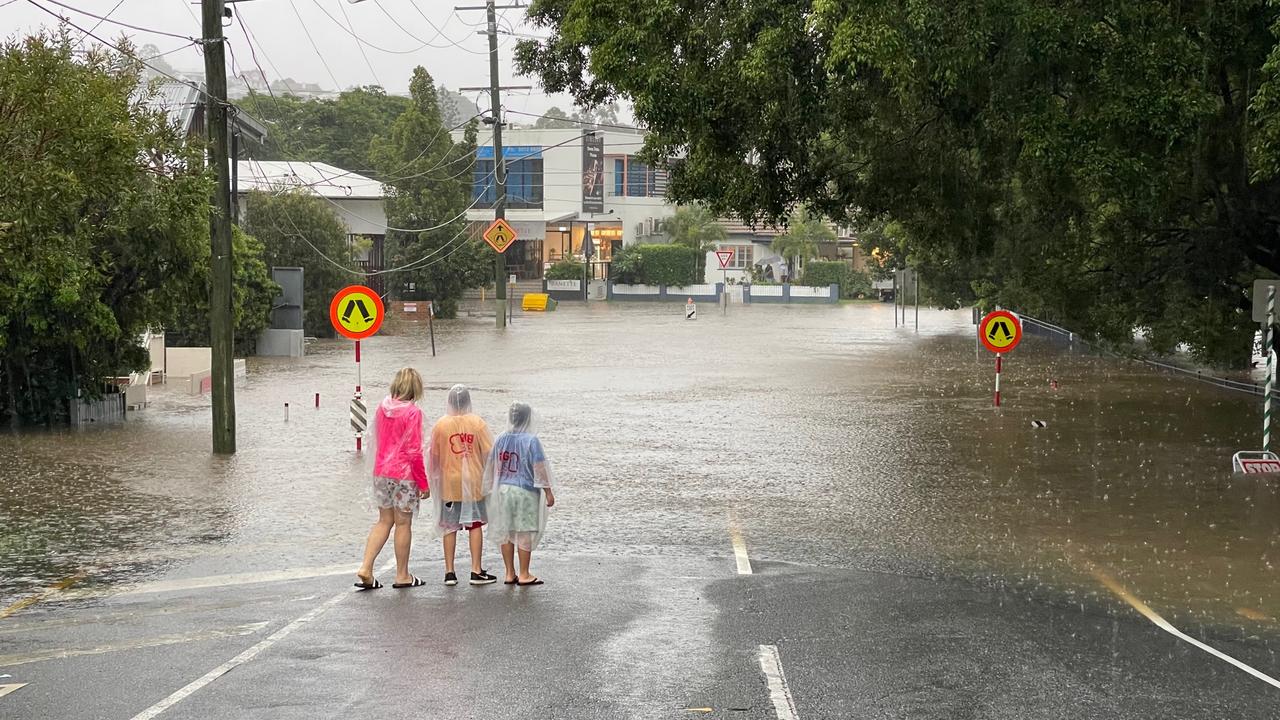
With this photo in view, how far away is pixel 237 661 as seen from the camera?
7.76 metres

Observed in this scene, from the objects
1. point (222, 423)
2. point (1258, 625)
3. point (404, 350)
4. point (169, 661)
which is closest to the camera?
point (169, 661)

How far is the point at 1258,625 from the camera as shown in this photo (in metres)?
9.41

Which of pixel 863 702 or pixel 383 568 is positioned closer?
pixel 863 702

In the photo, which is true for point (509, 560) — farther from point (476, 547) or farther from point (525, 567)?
point (476, 547)

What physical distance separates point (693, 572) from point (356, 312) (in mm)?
9609

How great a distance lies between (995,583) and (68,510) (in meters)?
9.43

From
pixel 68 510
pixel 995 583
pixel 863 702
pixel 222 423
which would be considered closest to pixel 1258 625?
pixel 995 583

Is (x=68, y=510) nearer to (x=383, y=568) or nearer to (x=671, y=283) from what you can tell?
(x=383, y=568)

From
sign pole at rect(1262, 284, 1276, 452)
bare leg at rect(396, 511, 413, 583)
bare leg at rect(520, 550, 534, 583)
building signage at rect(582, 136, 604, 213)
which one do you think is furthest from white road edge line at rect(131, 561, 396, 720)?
building signage at rect(582, 136, 604, 213)

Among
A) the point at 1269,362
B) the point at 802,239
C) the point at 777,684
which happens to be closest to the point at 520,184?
the point at 802,239

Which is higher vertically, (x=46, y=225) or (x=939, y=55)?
(x=939, y=55)

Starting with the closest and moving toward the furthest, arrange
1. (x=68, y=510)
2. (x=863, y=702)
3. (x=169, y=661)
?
(x=863, y=702)
(x=169, y=661)
(x=68, y=510)

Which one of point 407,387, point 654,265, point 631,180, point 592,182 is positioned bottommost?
point 407,387

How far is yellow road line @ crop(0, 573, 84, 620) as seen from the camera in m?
9.54
